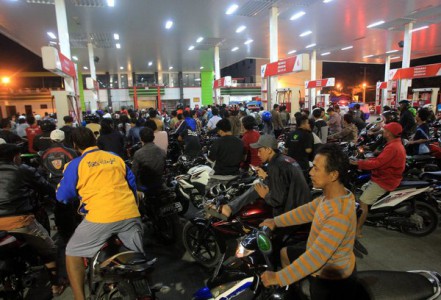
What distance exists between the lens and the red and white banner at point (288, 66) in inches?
358

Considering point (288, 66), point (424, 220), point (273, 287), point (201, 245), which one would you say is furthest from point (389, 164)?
point (288, 66)

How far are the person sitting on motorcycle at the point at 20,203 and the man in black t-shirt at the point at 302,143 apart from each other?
3621 millimetres

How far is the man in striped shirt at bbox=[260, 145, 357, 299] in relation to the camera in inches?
65.6

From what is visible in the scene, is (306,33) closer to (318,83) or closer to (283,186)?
(318,83)

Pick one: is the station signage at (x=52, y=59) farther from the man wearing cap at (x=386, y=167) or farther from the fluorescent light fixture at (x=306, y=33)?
the fluorescent light fixture at (x=306, y=33)

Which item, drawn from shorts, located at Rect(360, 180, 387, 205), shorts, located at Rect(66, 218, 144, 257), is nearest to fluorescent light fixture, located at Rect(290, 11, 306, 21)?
shorts, located at Rect(360, 180, 387, 205)

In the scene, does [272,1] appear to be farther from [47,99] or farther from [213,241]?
[47,99]

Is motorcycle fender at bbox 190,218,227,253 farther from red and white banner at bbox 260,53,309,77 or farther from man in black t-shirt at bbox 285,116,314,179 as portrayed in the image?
red and white banner at bbox 260,53,309,77

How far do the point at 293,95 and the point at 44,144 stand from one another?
537 inches

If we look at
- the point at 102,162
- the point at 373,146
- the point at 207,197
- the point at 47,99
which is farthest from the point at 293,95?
the point at 47,99

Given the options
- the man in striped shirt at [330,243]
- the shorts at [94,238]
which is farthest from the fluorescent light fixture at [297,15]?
the shorts at [94,238]

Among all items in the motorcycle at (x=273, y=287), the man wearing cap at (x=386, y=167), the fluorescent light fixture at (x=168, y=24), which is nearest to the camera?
the motorcycle at (x=273, y=287)

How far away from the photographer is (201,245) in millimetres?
3660

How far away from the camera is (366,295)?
184cm
